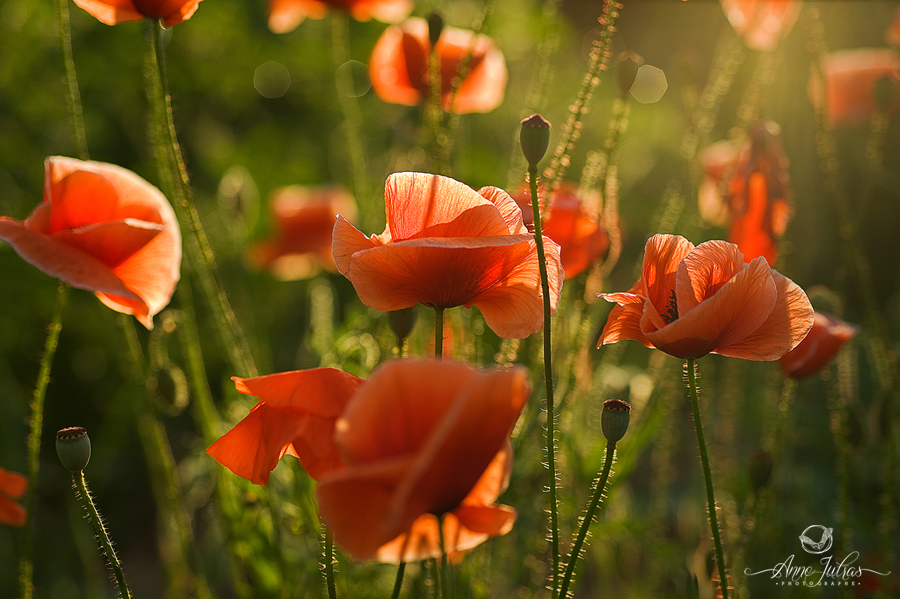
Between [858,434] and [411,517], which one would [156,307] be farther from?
[858,434]

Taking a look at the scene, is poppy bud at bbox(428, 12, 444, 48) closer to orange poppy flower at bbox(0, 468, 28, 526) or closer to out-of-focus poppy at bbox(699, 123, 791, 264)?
out-of-focus poppy at bbox(699, 123, 791, 264)

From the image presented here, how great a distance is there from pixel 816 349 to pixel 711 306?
30 centimetres

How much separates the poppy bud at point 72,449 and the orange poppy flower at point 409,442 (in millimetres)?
250

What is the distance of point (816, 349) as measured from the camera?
76 centimetres

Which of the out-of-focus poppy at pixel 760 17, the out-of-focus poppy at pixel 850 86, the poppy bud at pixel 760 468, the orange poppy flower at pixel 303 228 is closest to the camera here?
the poppy bud at pixel 760 468

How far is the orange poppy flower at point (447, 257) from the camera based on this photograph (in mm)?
529

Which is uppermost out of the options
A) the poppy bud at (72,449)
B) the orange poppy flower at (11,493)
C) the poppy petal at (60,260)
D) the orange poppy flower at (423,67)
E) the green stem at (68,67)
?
the orange poppy flower at (423,67)

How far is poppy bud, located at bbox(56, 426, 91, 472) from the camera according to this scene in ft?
1.78

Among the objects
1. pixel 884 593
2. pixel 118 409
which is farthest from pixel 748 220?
pixel 118 409

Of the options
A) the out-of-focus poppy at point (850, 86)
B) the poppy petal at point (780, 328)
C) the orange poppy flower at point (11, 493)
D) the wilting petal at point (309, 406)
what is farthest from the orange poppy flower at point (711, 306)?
the out-of-focus poppy at point (850, 86)

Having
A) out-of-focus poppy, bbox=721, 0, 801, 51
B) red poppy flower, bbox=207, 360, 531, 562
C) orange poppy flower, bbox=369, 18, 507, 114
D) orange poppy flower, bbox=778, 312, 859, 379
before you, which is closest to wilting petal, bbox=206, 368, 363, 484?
red poppy flower, bbox=207, 360, 531, 562

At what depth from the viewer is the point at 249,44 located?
2561 mm

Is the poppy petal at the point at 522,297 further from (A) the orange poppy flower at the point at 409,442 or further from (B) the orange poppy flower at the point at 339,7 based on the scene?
(B) the orange poppy flower at the point at 339,7

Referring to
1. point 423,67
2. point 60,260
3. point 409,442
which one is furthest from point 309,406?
point 423,67
